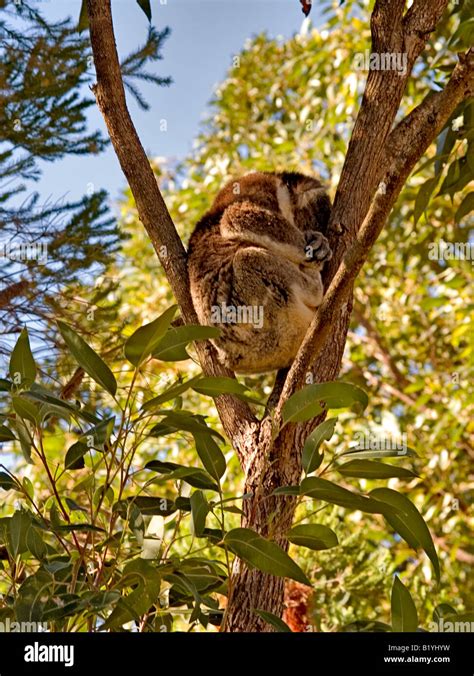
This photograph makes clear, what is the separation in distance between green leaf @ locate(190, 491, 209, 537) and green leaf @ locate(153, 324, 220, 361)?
8.7 inches

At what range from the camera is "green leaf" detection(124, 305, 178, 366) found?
1.31 meters

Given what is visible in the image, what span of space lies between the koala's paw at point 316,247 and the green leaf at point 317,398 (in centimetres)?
118

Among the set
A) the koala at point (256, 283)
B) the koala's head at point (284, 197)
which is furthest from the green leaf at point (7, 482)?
the koala's head at point (284, 197)

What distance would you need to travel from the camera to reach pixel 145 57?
299 cm

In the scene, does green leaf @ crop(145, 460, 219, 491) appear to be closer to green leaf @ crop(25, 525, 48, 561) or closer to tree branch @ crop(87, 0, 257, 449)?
green leaf @ crop(25, 525, 48, 561)

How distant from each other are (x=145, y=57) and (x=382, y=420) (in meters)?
2.71

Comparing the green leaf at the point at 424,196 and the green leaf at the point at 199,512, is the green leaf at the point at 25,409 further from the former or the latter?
the green leaf at the point at 424,196

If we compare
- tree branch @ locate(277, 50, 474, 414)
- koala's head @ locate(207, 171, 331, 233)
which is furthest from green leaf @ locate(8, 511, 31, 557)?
koala's head @ locate(207, 171, 331, 233)

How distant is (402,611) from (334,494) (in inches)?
9.1

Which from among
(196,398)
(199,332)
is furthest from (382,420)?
(199,332)

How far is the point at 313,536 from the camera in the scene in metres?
1.40

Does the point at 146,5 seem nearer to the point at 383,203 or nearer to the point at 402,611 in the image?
the point at 383,203
